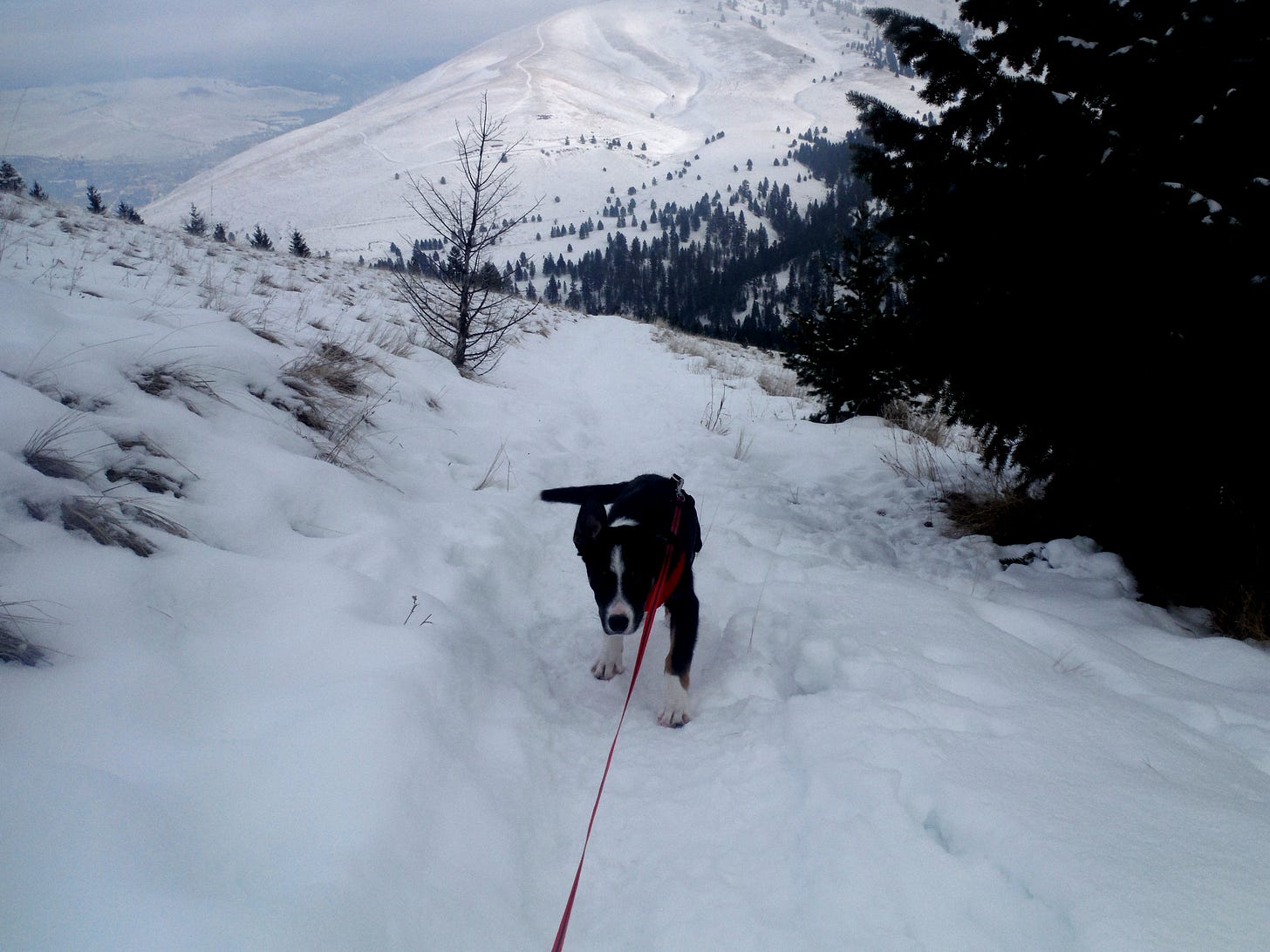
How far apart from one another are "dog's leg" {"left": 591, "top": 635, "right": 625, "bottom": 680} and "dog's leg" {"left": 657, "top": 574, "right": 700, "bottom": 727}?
0.98 feet

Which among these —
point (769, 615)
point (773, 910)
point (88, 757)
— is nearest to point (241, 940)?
point (88, 757)

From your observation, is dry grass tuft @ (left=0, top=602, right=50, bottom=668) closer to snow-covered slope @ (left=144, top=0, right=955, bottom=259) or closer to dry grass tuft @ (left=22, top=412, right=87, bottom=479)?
dry grass tuft @ (left=22, top=412, right=87, bottom=479)

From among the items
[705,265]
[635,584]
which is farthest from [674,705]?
[705,265]

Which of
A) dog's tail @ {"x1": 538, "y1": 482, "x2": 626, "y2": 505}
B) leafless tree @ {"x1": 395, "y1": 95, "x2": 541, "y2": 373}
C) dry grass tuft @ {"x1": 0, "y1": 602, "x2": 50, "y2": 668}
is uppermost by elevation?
leafless tree @ {"x1": 395, "y1": 95, "x2": 541, "y2": 373}

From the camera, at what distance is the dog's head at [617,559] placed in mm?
2781

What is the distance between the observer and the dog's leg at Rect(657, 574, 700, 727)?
2.62 meters

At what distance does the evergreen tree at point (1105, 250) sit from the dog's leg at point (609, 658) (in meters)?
2.86

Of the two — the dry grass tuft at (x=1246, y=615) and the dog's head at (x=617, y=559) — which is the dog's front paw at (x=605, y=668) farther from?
the dry grass tuft at (x=1246, y=615)

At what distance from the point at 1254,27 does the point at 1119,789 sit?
11.2ft

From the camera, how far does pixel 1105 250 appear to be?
9.59ft

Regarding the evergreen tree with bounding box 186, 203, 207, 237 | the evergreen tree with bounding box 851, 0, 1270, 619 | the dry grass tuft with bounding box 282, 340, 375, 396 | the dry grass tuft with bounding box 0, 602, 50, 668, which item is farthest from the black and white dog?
the evergreen tree with bounding box 186, 203, 207, 237

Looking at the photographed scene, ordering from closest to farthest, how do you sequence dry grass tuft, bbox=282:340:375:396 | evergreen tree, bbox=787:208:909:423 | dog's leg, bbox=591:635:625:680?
dog's leg, bbox=591:635:625:680 < dry grass tuft, bbox=282:340:375:396 < evergreen tree, bbox=787:208:909:423

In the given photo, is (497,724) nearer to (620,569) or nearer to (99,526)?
(620,569)

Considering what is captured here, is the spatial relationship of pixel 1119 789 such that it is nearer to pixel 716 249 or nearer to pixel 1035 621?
pixel 1035 621
